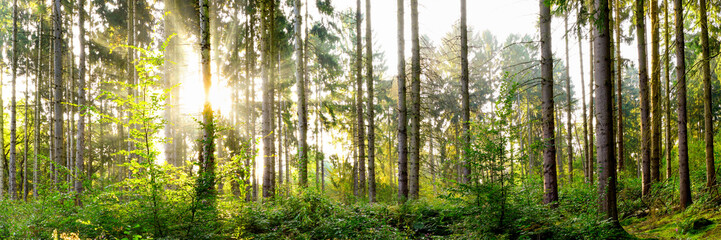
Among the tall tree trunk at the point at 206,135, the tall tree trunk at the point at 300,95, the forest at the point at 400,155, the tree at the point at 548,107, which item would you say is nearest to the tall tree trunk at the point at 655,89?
the forest at the point at 400,155

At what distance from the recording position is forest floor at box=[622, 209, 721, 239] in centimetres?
515

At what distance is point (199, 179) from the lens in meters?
4.82

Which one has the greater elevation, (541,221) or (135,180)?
(135,180)

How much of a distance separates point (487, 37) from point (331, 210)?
33.6 metres

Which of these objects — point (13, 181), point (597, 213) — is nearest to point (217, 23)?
point (13, 181)

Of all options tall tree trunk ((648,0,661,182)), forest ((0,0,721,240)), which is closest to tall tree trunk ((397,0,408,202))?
forest ((0,0,721,240))

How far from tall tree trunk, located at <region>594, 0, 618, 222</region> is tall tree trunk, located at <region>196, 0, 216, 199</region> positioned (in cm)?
626

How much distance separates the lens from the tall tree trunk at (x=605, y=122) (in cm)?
548

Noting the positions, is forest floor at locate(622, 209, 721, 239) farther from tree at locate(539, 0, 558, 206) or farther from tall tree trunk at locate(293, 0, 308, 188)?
tall tree trunk at locate(293, 0, 308, 188)

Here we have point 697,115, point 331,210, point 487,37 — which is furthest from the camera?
point 487,37

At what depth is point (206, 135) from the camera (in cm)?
585

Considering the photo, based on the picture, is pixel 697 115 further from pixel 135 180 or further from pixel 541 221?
pixel 135 180

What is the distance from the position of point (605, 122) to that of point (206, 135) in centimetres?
680

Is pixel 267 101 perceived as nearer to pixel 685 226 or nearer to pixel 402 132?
pixel 402 132
